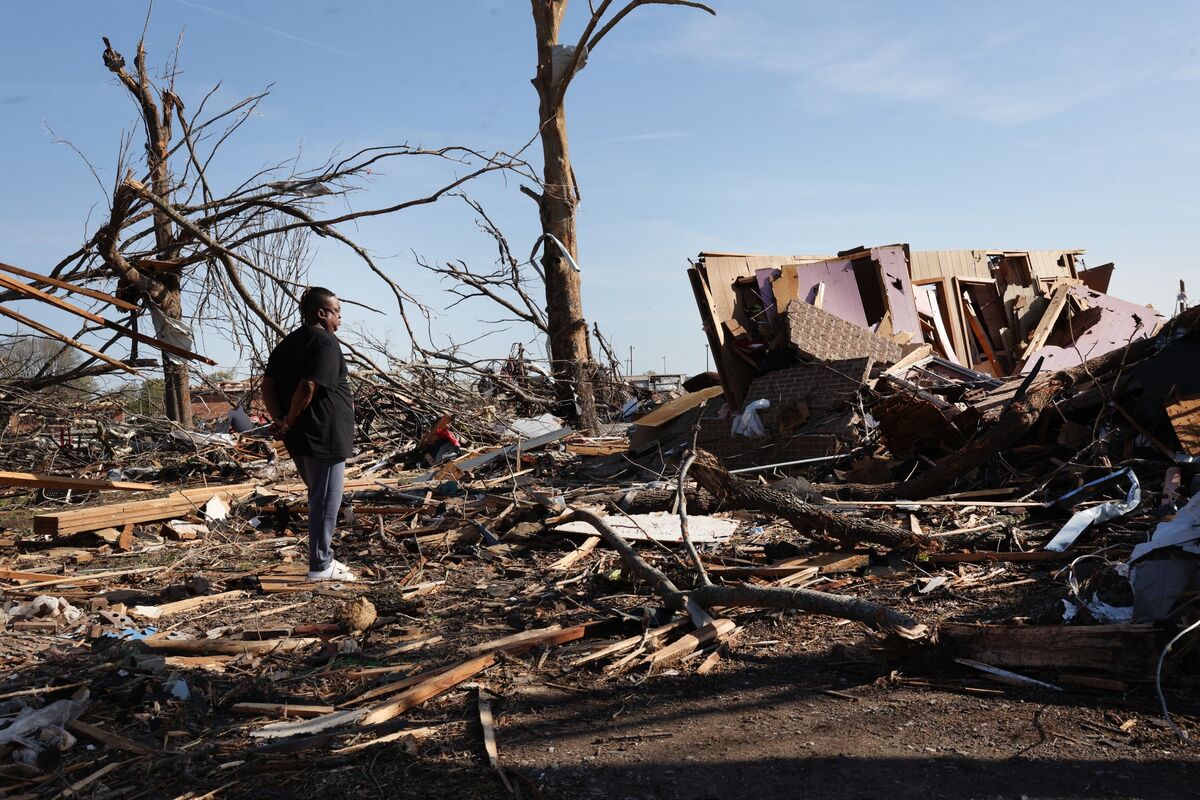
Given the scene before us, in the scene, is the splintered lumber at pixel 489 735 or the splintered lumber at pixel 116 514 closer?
the splintered lumber at pixel 489 735

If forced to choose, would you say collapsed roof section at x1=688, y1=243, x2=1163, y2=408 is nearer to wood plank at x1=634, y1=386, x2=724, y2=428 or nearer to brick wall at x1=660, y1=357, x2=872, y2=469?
brick wall at x1=660, y1=357, x2=872, y2=469

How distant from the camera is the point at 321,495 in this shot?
5699 mm

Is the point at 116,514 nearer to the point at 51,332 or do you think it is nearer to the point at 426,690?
the point at 51,332

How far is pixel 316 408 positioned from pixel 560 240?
880 centimetres

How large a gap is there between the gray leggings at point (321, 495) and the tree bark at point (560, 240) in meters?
8.50

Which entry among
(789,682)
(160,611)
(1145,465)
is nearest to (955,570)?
(789,682)

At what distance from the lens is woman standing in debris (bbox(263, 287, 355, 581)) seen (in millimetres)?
5590

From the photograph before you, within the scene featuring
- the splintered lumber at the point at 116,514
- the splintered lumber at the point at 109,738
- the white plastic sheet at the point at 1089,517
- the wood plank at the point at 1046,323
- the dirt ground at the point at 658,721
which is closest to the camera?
the dirt ground at the point at 658,721

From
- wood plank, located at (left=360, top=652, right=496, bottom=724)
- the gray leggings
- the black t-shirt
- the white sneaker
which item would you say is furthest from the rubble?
the black t-shirt

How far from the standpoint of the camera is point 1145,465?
6707mm

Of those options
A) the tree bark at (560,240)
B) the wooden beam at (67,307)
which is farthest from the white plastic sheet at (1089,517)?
the tree bark at (560,240)

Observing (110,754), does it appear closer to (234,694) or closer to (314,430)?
(234,694)

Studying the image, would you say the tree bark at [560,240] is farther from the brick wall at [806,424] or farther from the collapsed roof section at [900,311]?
the brick wall at [806,424]

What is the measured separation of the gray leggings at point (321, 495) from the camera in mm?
5703
